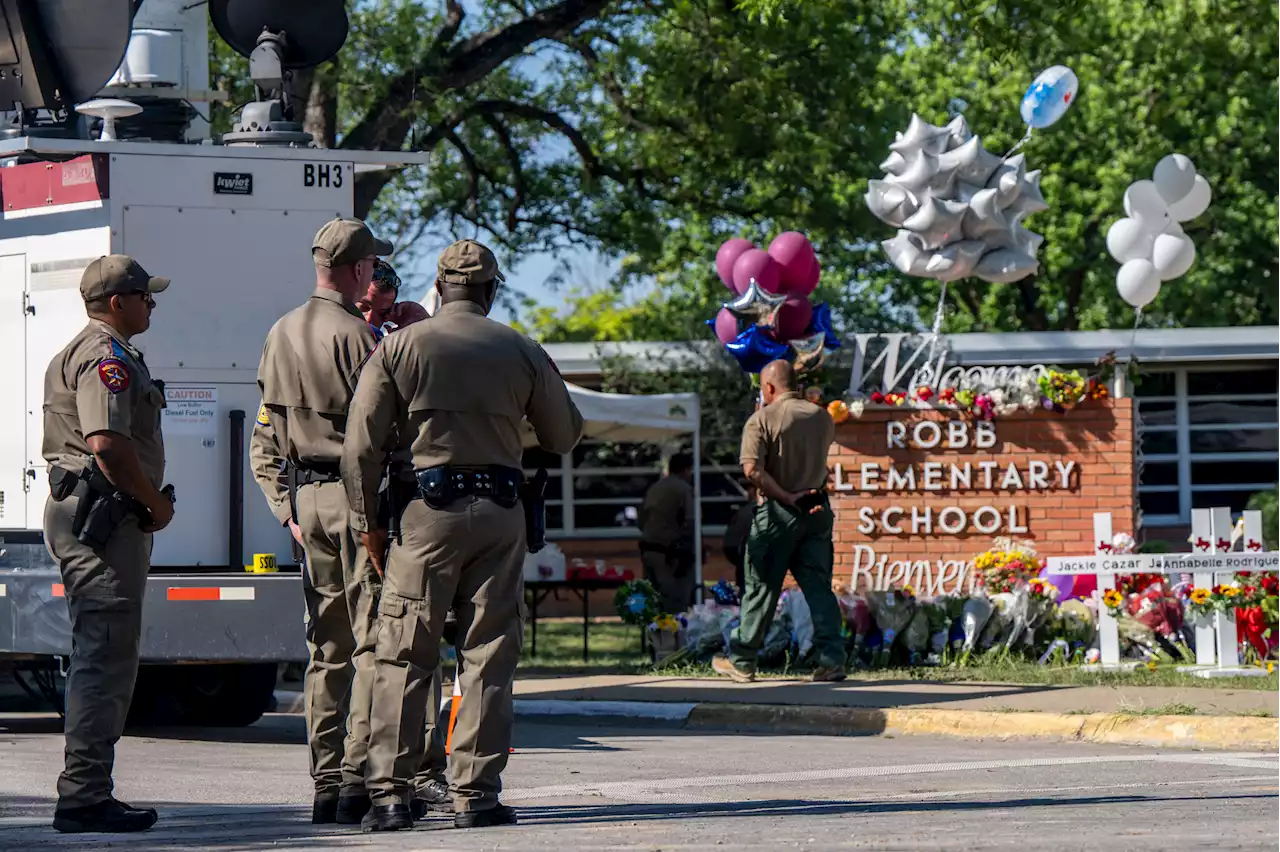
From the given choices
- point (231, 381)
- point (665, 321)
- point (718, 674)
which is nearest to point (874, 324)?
point (665, 321)

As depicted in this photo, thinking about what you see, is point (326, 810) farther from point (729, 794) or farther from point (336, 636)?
point (729, 794)

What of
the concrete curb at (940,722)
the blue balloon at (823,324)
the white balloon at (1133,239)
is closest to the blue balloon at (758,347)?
the blue balloon at (823,324)

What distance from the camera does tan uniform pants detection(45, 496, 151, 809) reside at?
638 centimetres

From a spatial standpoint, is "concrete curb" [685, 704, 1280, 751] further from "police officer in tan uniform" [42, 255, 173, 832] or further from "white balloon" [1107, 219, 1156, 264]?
"white balloon" [1107, 219, 1156, 264]

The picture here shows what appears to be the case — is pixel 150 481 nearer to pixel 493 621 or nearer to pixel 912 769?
pixel 493 621

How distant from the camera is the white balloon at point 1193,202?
14.8m

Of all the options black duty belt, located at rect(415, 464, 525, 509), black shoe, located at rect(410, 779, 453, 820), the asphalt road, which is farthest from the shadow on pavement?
black duty belt, located at rect(415, 464, 525, 509)

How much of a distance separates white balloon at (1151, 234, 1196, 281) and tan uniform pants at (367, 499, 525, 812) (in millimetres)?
9758

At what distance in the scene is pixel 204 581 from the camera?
9.31m

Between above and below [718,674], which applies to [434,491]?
above

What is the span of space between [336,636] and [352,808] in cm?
61

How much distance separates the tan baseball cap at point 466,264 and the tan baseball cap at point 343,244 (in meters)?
0.44

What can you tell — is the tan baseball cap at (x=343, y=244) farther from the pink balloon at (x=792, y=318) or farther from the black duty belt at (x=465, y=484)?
the pink balloon at (x=792, y=318)

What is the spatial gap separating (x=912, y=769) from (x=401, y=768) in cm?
291
